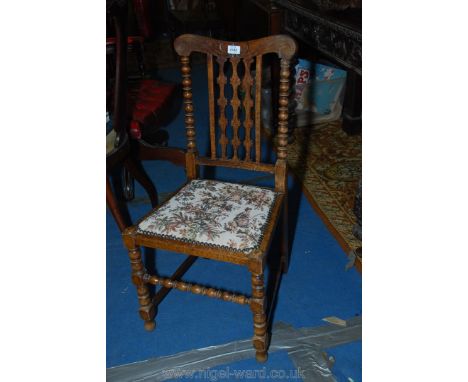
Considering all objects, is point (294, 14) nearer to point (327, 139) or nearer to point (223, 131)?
point (327, 139)

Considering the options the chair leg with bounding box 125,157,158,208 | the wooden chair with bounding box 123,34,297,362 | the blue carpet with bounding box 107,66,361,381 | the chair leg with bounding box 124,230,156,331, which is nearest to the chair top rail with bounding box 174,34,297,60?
the wooden chair with bounding box 123,34,297,362

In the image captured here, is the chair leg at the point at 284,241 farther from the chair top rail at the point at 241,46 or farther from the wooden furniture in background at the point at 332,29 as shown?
the wooden furniture in background at the point at 332,29

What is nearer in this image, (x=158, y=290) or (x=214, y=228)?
(x=214, y=228)

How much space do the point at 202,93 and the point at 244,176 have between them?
1.87 m

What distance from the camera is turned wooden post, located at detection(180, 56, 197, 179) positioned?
160 cm

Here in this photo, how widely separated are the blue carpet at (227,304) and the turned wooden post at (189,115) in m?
0.56

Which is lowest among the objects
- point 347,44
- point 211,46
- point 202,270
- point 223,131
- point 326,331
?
point 326,331

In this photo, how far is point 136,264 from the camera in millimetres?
1585

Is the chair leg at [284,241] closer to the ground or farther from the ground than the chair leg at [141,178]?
closer to the ground

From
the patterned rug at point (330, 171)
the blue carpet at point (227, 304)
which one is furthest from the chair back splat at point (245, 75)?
the patterned rug at point (330, 171)

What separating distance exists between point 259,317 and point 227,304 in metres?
0.40

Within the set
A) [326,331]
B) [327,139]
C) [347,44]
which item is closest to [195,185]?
[326,331]

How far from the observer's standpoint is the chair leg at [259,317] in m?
1.41

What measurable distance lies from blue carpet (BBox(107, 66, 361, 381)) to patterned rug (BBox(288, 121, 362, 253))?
0.10 metres
